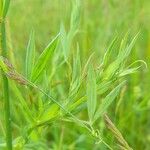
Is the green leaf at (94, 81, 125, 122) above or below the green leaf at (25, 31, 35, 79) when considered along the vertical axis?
below

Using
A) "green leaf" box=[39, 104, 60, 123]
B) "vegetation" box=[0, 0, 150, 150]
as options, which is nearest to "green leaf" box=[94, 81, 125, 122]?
"vegetation" box=[0, 0, 150, 150]

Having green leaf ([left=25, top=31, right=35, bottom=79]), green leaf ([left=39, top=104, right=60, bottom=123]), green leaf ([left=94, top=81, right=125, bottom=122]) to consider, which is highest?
green leaf ([left=25, top=31, right=35, bottom=79])

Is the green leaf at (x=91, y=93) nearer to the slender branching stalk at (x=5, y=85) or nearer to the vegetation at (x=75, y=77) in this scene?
the vegetation at (x=75, y=77)

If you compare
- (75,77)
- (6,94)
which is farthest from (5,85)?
(75,77)

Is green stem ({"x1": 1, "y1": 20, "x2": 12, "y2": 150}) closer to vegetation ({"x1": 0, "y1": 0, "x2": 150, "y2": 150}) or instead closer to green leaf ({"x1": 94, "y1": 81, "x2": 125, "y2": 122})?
vegetation ({"x1": 0, "y1": 0, "x2": 150, "y2": 150})

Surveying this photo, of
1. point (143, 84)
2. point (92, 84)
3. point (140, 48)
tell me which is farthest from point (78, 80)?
point (140, 48)

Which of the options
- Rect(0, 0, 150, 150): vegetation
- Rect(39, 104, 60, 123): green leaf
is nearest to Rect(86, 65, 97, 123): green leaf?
Rect(0, 0, 150, 150): vegetation

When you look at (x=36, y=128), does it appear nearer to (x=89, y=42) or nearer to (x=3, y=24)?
(x=3, y=24)

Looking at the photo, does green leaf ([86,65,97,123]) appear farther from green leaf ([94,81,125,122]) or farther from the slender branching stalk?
the slender branching stalk

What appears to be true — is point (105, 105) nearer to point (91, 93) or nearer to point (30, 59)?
point (91, 93)
